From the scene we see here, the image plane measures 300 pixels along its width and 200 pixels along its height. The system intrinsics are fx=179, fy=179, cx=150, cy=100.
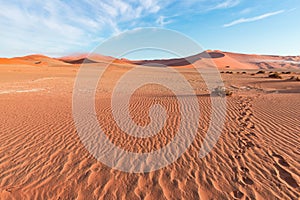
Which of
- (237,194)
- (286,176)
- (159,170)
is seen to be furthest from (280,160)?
(159,170)

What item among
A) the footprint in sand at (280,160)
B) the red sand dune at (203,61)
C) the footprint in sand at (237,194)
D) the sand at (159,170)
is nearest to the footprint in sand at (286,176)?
the sand at (159,170)

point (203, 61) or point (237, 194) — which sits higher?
point (237, 194)

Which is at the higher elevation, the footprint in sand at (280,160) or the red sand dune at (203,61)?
the footprint in sand at (280,160)

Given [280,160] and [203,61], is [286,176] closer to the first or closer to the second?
[280,160]

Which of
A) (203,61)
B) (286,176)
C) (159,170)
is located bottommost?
(203,61)

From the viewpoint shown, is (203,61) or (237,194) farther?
(203,61)

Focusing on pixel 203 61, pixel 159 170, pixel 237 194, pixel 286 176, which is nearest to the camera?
pixel 237 194

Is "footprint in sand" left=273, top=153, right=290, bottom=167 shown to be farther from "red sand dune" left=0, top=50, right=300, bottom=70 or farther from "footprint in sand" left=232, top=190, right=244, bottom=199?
"red sand dune" left=0, top=50, right=300, bottom=70

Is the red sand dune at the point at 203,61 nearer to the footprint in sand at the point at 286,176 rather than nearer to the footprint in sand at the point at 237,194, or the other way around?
the footprint in sand at the point at 286,176

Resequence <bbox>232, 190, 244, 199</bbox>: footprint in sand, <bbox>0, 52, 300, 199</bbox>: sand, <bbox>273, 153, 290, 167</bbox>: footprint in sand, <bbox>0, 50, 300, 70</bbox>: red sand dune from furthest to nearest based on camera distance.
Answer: <bbox>0, 50, 300, 70</bbox>: red sand dune, <bbox>273, 153, 290, 167</bbox>: footprint in sand, <bbox>0, 52, 300, 199</bbox>: sand, <bbox>232, 190, 244, 199</bbox>: footprint in sand

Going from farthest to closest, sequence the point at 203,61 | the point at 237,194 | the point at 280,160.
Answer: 1. the point at 203,61
2. the point at 280,160
3. the point at 237,194

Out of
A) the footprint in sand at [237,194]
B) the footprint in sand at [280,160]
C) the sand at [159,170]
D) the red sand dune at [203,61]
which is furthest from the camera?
the red sand dune at [203,61]

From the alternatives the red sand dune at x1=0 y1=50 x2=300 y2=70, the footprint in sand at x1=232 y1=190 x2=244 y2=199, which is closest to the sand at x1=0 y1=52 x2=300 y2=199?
the footprint in sand at x1=232 y1=190 x2=244 y2=199

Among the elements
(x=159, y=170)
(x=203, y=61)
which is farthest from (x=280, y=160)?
(x=203, y=61)
